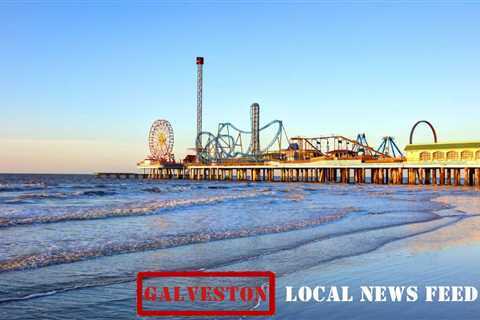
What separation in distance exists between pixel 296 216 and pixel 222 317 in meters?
11.9

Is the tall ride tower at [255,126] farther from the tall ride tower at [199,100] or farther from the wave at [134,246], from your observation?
the wave at [134,246]

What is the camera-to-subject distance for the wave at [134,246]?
791 cm

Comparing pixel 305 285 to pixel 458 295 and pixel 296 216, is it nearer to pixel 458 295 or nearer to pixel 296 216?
pixel 458 295

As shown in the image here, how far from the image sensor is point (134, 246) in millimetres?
9664

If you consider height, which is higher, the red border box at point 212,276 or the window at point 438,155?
the window at point 438,155

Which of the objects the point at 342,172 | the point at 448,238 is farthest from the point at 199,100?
the point at 448,238

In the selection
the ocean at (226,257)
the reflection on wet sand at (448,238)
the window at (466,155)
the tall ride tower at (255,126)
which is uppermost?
the tall ride tower at (255,126)

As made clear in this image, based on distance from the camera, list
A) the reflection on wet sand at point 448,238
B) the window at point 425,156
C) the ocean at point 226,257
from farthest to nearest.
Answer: the window at point 425,156 → the reflection on wet sand at point 448,238 → the ocean at point 226,257

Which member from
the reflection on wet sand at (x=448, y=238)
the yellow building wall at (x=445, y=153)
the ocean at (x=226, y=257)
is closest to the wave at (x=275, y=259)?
the ocean at (x=226, y=257)

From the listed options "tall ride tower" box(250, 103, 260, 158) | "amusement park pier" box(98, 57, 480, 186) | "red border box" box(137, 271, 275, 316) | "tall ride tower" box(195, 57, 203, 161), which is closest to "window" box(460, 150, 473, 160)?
"amusement park pier" box(98, 57, 480, 186)

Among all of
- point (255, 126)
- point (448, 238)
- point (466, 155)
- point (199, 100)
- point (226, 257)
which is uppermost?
point (199, 100)

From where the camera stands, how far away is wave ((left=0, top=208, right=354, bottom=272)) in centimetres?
791

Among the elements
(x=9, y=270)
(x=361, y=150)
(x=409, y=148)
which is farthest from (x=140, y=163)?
(x=9, y=270)

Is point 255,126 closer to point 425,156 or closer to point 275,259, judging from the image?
point 425,156
